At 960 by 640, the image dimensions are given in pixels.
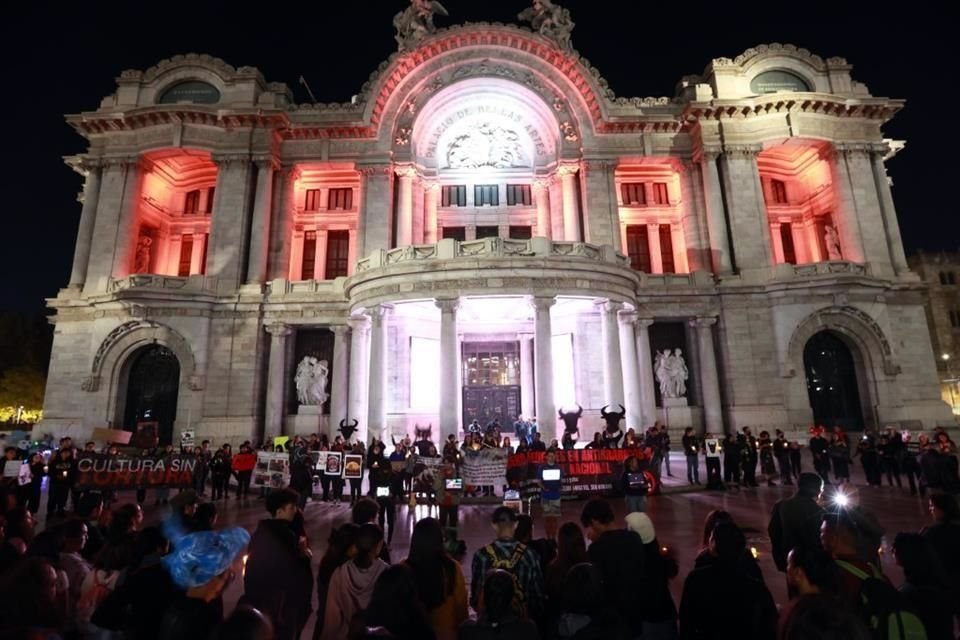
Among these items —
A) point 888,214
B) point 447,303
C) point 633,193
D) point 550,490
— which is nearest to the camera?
point 550,490

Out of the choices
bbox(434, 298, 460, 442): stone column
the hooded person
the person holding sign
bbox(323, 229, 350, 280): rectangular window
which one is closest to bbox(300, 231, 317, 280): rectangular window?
bbox(323, 229, 350, 280): rectangular window

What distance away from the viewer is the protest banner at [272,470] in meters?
15.8

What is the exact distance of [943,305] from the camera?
6950cm

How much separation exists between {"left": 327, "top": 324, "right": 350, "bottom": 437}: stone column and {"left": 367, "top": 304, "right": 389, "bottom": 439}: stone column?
16.5ft

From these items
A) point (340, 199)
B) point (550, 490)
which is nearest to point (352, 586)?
point (550, 490)

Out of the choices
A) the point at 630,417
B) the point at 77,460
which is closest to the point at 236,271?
the point at 77,460

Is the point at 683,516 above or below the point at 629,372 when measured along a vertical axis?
below

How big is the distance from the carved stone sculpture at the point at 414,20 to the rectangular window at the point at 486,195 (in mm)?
10315

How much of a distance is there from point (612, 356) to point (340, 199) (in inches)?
892

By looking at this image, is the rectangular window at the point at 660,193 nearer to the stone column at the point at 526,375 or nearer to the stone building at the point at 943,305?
the stone column at the point at 526,375

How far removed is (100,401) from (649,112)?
3762 centimetres

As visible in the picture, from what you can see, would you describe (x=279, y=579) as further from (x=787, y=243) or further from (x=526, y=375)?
(x=787, y=243)

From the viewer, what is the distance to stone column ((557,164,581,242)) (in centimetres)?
3291

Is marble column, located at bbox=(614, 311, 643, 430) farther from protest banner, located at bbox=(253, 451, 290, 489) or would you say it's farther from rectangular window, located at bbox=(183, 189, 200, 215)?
rectangular window, located at bbox=(183, 189, 200, 215)
